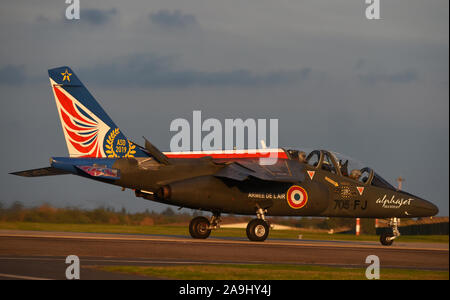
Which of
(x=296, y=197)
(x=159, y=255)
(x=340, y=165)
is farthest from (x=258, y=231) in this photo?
(x=159, y=255)

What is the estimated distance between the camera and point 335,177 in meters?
25.1

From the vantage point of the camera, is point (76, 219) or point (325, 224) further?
point (325, 224)

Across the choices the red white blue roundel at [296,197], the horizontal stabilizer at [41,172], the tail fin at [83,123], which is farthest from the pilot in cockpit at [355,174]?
the horizontal stabilizer at [41,172]

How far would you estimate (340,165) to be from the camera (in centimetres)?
2533

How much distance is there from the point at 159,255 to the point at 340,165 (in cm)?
1020

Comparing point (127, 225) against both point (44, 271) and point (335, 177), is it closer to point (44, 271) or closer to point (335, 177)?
point (335, 177)

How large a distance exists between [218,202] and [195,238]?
1992mm

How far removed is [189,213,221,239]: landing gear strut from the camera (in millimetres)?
24406

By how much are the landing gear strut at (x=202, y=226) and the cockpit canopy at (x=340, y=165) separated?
3.67 m

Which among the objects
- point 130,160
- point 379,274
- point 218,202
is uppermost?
point 130,160

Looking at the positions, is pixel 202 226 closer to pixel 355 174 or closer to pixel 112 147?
pixel 112 147

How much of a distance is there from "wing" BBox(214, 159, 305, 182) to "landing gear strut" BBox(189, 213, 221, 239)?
6.54ft

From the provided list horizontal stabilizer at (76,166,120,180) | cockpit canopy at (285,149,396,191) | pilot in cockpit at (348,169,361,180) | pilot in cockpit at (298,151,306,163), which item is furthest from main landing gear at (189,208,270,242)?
pilot in cockpit at (348,169,361,180)
